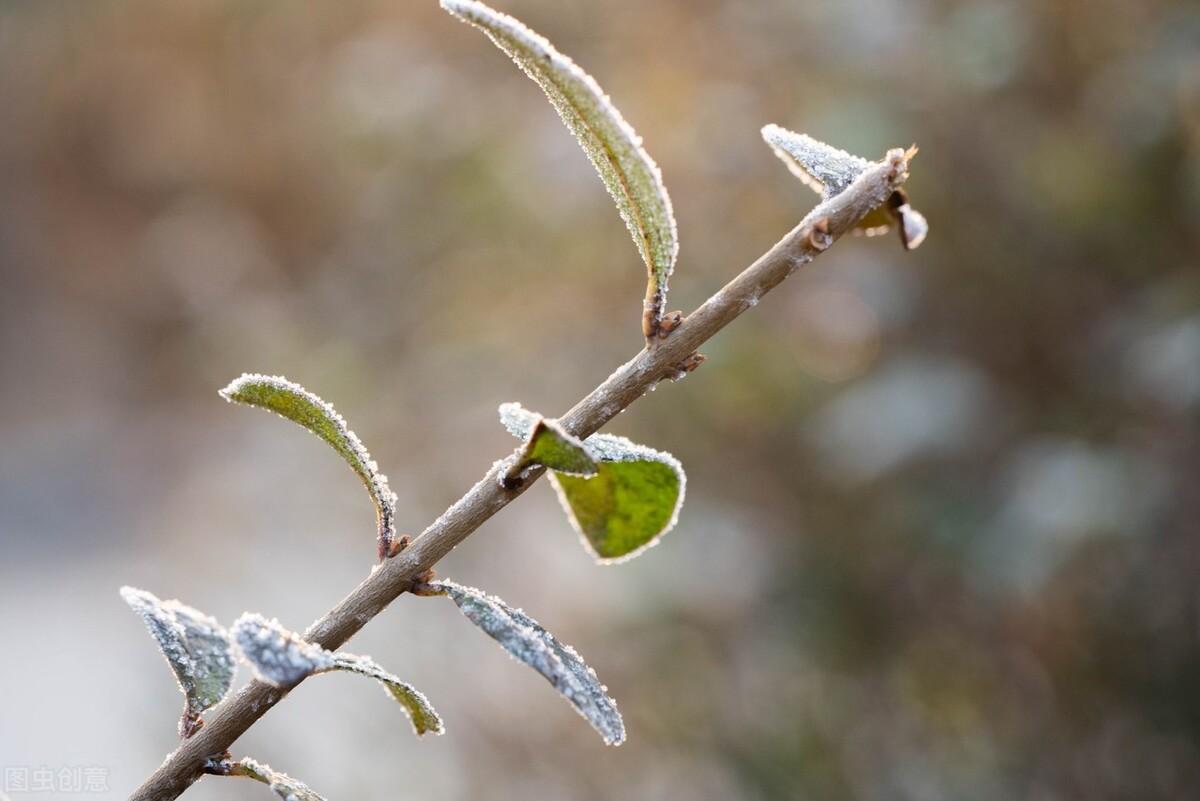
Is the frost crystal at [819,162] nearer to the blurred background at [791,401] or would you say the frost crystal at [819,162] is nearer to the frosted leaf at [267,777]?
the frosted leaf at [267,777]

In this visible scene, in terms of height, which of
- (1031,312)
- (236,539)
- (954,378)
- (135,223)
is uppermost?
(135,223)

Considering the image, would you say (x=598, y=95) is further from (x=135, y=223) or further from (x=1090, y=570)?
(x=135, y=223)

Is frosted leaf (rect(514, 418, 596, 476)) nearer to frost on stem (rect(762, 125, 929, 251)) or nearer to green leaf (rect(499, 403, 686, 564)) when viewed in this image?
green leaf (rect(499, 403, 686, 564))

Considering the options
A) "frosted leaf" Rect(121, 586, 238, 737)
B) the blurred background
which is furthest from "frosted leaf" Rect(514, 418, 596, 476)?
the blurred background

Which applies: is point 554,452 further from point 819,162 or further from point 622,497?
point 819,162

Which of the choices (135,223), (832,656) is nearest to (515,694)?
(832,656)
